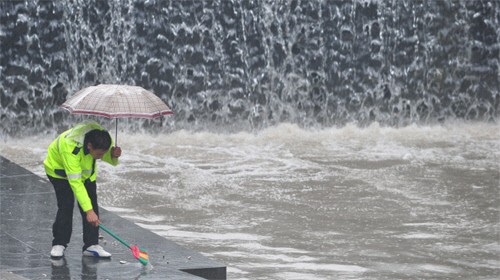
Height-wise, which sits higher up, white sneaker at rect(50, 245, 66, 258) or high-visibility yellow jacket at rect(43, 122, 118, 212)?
high-visibility yellow jacket at rect(43, 122, 118, 212)

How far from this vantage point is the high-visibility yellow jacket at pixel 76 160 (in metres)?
7.19

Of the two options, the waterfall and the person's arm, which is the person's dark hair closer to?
the person's arm

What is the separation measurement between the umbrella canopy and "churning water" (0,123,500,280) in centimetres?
174

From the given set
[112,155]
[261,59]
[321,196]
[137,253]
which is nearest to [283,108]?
[261,59]

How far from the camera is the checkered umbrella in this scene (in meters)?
7.22

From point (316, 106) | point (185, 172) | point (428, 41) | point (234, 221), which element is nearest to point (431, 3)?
point (428, 41)

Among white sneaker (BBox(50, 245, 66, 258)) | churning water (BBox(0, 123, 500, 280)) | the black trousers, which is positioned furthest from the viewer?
churning water (BBox(0, 123, 500, 280))

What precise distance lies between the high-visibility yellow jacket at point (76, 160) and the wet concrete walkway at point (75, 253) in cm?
46

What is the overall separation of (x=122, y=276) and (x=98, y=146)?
791 mm

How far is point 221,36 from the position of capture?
1598 centimetres

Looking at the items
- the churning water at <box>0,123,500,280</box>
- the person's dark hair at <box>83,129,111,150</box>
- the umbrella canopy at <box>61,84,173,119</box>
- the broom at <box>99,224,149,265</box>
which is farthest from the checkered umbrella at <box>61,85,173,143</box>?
the churning water at <box>0,123,500,280</box>

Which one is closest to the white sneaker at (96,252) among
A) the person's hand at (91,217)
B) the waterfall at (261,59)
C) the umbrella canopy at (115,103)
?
the person's hand at (91,217)

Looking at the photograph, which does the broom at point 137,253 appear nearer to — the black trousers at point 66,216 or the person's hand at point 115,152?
the black trousers at point 66,216

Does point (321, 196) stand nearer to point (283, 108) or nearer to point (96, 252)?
point (283, 108)
